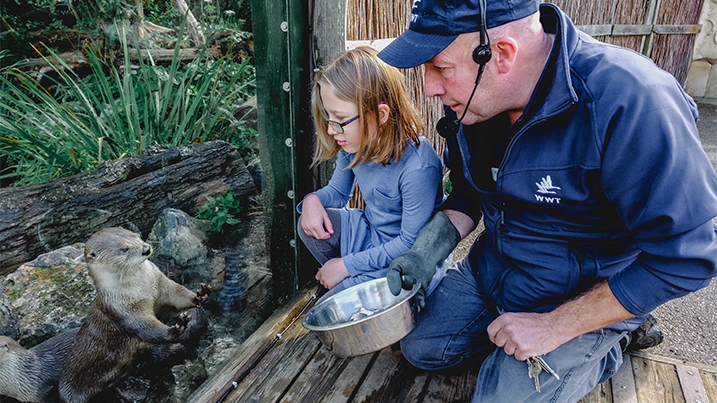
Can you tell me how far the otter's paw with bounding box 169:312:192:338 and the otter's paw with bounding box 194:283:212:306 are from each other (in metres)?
0.08

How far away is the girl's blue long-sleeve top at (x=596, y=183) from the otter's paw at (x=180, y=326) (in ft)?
4.60

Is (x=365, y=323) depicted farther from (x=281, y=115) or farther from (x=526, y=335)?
(x=281, y=115)

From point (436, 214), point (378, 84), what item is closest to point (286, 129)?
point (378, 84)

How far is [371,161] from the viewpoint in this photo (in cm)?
236

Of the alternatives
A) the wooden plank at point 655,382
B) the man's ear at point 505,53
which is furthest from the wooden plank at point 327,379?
the man's ear at point 505,53

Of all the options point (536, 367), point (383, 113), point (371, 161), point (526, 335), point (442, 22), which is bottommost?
point (536, 367)

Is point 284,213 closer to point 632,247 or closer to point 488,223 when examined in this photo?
point 488,223

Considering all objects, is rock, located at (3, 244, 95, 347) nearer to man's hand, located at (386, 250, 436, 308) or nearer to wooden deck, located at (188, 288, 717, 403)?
wooden deck, located at (188, 288, 717, 403)

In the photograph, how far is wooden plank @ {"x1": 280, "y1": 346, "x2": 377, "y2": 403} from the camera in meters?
2.12

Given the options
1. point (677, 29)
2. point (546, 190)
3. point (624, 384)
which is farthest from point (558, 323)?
point (677, 29)

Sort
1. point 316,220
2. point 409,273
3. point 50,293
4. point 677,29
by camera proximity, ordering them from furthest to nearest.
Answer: point 677,29, point 316,220, point 409,273, point 50,293

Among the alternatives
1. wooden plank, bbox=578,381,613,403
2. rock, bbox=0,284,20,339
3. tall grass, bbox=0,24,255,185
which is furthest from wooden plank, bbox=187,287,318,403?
wooden plank, bbox=578,381,613,403

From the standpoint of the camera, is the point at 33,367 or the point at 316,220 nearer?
the point at 33,367

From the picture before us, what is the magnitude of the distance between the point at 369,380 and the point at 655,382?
4.29 ft
